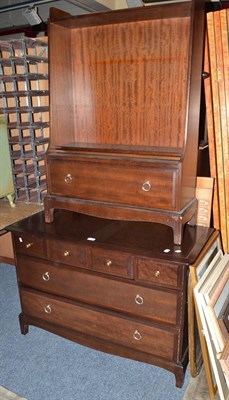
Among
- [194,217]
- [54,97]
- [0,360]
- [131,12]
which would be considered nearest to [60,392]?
[0,360]

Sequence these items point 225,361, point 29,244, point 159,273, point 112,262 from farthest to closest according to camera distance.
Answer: point 29,244 → point 112,262 → point 159,273 → point 225,361

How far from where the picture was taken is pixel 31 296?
2.04 metres

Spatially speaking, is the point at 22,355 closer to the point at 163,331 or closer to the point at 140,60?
the point at 163,331

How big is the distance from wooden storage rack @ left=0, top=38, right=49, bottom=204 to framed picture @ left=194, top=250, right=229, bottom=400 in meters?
1.28

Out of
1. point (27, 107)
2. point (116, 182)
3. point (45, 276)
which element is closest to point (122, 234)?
point (116, 182)

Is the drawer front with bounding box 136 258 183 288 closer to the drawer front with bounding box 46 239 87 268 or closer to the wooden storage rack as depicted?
the drawer front with bounding box 46 239 87 268

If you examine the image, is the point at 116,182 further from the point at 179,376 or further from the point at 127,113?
the point at 179,376

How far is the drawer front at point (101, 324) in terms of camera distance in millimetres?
1697

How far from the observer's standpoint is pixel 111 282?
68.1 inches

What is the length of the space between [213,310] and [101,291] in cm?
58

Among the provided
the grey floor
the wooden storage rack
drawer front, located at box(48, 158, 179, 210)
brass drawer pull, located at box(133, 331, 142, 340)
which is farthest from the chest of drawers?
the wooden storage rack

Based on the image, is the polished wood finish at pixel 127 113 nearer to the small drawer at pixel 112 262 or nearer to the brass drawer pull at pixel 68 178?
the brass drawer pull at pixel 68 178

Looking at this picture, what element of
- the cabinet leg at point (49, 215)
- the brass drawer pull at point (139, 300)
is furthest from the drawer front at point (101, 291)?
the cabinet leg at point (49, 215)

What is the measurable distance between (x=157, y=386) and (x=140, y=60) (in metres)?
1.72
